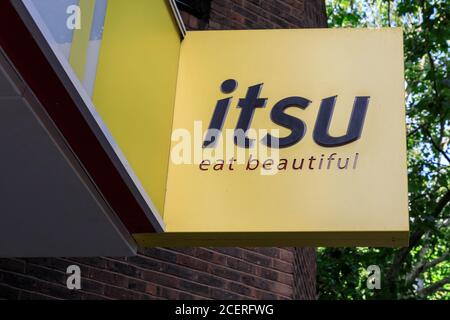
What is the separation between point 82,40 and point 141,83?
771 mm

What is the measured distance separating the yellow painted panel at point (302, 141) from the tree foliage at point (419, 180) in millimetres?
5223

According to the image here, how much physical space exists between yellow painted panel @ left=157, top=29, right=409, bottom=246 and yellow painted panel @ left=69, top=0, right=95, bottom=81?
4.15 feet

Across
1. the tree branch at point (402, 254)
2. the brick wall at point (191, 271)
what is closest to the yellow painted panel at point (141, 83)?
the brick wall at point (191, 271)

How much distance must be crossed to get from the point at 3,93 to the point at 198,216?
1653 mm

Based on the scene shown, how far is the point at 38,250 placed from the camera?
5395 mm

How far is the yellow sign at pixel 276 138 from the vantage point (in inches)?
192

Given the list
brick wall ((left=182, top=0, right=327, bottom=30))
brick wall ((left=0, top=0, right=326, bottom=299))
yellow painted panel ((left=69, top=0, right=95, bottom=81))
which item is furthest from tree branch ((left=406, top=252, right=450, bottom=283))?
yellow painted panel ((left=69, top=0, right=95, bottom=81))

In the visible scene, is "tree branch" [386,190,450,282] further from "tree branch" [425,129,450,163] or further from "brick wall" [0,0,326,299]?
"brick wall" [0,0,326,299]

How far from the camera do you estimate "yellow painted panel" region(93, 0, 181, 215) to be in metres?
4.38

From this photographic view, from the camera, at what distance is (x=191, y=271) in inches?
265

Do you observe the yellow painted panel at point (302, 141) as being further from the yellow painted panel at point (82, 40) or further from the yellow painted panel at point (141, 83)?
the yellow painted panel at point (82, 40)
